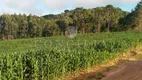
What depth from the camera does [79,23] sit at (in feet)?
308

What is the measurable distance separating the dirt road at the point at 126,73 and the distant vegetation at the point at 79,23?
2667 inches

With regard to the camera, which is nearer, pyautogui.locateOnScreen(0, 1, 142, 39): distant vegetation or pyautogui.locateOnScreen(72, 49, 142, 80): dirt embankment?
pyautogui.locateOnScreen(72, 49, 142, 80): dirt embankment

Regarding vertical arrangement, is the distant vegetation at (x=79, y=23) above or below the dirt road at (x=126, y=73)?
above

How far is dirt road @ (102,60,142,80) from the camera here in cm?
1611

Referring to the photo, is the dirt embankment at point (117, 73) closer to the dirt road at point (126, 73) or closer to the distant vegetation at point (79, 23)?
the dirt road at point (126, 73)

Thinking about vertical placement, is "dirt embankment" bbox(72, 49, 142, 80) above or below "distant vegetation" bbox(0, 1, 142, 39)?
below

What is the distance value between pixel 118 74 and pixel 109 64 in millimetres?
3868

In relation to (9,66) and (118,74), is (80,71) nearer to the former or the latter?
(118,74)

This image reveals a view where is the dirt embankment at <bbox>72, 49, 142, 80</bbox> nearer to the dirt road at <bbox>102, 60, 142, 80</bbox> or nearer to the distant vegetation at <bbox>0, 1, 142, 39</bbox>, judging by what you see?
the dirt road at <bbox>102, 60, 142, 80</bbox>

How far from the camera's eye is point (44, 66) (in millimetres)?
14594

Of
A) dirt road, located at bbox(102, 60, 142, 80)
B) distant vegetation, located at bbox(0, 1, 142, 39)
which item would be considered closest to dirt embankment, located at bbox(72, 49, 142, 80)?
dirt road, located at bbox(102, 60, 142, 80)

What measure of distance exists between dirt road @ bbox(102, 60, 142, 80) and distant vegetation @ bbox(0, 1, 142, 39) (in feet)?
222

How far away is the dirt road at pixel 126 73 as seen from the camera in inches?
634

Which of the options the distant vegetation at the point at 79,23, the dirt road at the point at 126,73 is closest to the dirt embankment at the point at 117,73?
the dirt road at the point at 126,73
